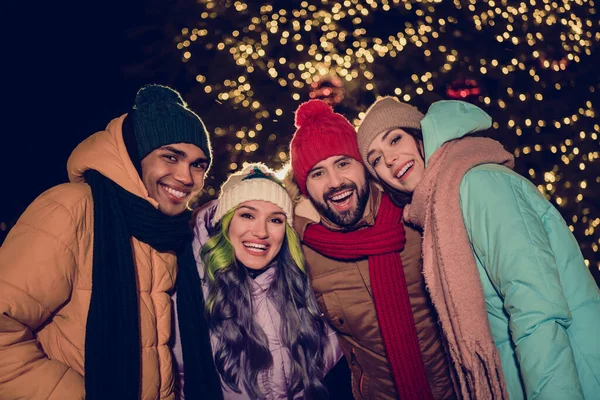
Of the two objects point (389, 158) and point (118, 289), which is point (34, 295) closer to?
point (118, 289)

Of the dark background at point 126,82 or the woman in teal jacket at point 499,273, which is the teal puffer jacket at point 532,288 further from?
the dark background at point 126,82

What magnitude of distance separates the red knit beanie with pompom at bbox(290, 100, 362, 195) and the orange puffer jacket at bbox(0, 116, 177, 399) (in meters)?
1.13

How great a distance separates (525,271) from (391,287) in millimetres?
1102

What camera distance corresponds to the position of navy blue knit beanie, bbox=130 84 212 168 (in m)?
2.02

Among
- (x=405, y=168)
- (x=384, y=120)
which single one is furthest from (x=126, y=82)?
(x=405, y=168)

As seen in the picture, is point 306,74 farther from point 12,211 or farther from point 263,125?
point 12,211

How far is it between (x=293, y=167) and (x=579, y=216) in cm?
327

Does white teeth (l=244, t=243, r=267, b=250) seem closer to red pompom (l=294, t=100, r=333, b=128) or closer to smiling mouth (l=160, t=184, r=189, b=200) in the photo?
smiling mouth (l=160, t=184, r=189, b=200)

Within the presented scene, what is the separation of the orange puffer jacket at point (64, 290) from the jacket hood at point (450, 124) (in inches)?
→ 62.9

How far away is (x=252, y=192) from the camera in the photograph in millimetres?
A: 2449

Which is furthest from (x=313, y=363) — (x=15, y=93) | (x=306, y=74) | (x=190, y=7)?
(x=190, y=7)

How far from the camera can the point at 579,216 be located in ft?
12.2

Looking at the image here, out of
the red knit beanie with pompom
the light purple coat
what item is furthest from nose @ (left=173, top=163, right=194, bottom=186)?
the red knit beanie with pompom

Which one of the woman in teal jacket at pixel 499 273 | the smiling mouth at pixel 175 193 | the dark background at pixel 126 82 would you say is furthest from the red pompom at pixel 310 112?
the smiling mouth at pixel 175 193
